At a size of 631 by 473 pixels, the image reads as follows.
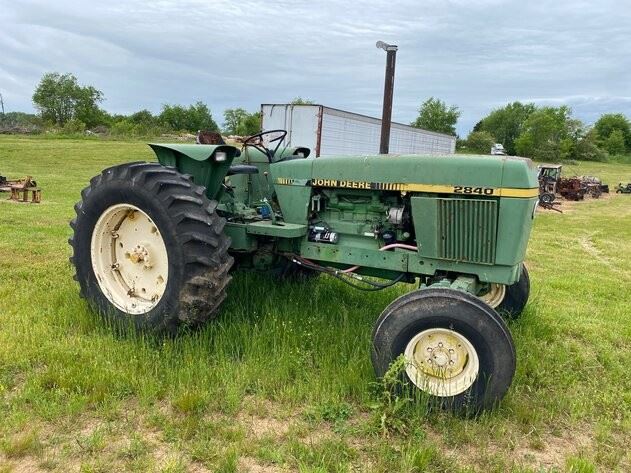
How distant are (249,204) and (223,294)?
1257 mm

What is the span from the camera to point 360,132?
1864cm

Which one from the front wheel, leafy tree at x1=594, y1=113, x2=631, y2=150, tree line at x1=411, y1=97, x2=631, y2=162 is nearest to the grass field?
the front wheel

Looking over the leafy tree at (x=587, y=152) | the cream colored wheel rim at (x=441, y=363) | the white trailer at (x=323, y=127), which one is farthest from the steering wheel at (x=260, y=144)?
the leafy tree at (x=587, y=152)

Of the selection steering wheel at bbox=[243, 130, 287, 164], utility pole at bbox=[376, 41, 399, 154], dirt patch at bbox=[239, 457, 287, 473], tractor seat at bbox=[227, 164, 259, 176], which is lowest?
dirt patch at bbox=[239, 457, 287, 473]

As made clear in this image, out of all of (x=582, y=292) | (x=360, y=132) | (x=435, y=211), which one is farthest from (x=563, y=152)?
(x=435, y=211)

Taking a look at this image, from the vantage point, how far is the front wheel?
10.1 ft

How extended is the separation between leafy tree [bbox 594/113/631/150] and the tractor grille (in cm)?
8360

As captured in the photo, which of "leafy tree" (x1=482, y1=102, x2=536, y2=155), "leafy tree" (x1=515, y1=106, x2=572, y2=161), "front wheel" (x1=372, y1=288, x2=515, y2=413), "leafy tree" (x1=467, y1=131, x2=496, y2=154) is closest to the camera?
"front wheel" (x1=372, y1=288, x2=515, y2=413)

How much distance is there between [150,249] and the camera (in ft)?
13.5

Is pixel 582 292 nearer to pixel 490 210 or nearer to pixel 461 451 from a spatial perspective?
pixel 490 210

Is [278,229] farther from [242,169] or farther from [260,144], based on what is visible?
[260,144]

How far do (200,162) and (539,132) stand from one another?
183 feet

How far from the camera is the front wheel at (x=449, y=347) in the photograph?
3.08 meters

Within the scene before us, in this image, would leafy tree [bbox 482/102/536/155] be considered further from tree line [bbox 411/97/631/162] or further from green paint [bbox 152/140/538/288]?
green paint [bbox 152/140/538/288]
